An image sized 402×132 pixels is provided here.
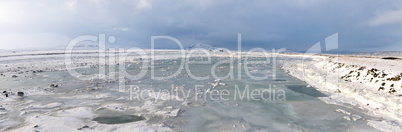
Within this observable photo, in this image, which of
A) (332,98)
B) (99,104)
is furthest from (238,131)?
(332,98)

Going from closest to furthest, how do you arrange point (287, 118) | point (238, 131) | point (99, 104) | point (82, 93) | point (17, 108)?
point (238, 131) → point (287, 118) → point (17, 108) → point (99, 104) → point (82, 93)

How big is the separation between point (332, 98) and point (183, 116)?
258 inches

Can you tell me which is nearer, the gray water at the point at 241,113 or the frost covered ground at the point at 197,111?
the frost covered ground at the point at 197,111

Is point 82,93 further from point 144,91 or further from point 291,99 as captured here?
point 291,99

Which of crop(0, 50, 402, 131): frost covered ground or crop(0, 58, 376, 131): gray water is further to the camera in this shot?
crop(0, 58, 376, 131): gray water

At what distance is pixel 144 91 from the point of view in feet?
30.7

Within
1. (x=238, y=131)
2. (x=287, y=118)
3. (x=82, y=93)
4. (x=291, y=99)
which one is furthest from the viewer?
(x=82, y=93)

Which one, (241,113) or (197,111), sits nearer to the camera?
(241,113)

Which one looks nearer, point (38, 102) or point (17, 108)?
point (17, 108)

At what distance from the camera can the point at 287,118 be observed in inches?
230

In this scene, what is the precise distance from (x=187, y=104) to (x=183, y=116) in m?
1.31

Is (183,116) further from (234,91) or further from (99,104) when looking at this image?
(234,91)

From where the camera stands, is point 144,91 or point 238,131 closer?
point 238,131

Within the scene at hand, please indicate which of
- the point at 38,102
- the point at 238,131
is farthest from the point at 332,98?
the point at 38,102
